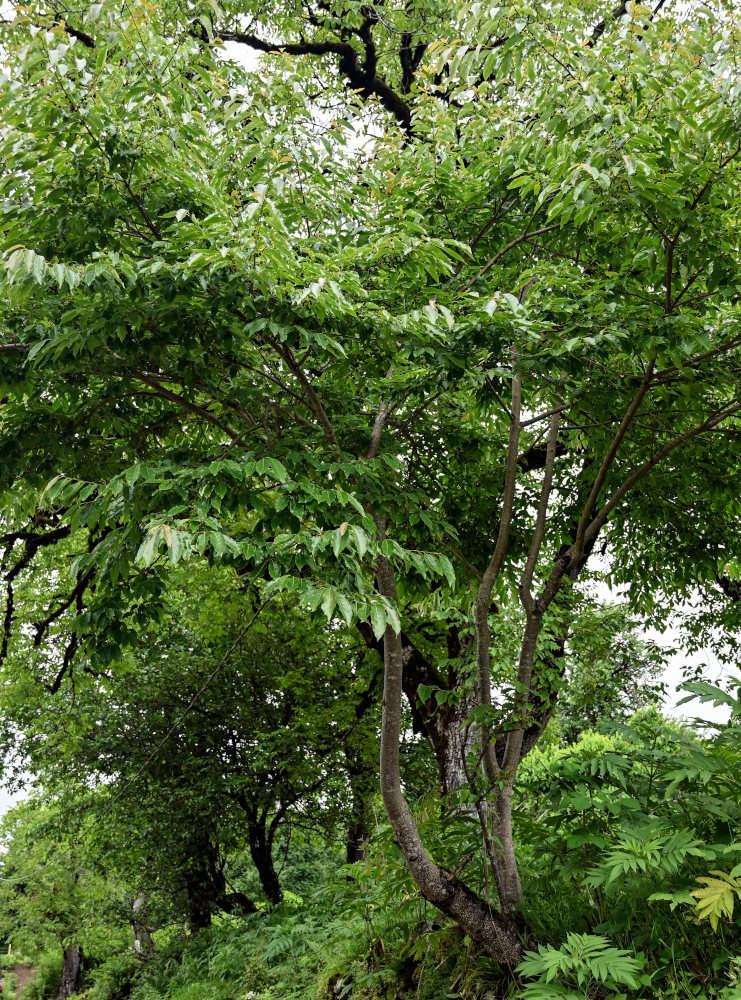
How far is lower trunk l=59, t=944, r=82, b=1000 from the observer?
19.1 metres

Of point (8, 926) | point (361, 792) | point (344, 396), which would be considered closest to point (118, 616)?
point (344, 396)

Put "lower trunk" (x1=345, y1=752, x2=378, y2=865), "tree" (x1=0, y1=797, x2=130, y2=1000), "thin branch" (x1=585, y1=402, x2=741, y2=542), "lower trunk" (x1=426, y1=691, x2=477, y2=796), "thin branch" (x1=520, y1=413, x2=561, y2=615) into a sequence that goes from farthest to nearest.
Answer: "tree" (x1=0, y1=797, x2=130, y2=1000) < "lower trunk" (x1=345, y1=752, x2=378, y2=865) < "lower trunk" (x1=426, y1=691, x2=477, y2=796) < "thin branch" (x1=520, y1=413, x2=561, y2=615) < "thin branch" (x1=585, y1=402, x2=741, y2=542)

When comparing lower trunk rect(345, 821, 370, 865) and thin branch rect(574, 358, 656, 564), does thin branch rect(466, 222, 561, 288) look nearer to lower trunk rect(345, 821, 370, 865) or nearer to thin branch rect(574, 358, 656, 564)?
thin branch rect(574, 358, 656, 564)

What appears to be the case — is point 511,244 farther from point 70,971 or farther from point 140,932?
point 70,971

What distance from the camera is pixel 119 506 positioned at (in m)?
3.33

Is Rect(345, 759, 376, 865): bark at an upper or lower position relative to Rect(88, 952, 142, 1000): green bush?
upper

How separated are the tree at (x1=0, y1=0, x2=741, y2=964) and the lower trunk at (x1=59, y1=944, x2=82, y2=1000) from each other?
2024cm

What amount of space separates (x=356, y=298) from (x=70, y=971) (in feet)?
74.2

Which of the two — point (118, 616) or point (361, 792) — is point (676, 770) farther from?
point (361, 792)

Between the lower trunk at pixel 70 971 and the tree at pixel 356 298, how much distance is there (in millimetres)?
20242

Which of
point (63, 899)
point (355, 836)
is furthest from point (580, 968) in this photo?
point (63, 899)

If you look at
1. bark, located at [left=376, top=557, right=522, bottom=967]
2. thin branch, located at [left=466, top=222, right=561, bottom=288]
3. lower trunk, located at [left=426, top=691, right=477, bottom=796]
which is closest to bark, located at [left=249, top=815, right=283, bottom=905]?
lower trunk, located at [left=426, top=691, right=477, bottom=796]

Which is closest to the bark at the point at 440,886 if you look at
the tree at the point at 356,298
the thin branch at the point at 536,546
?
the tree at the point at 356,298

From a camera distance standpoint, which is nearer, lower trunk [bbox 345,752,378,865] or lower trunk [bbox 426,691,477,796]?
lower trunk [bbox 426,691,477,796]
